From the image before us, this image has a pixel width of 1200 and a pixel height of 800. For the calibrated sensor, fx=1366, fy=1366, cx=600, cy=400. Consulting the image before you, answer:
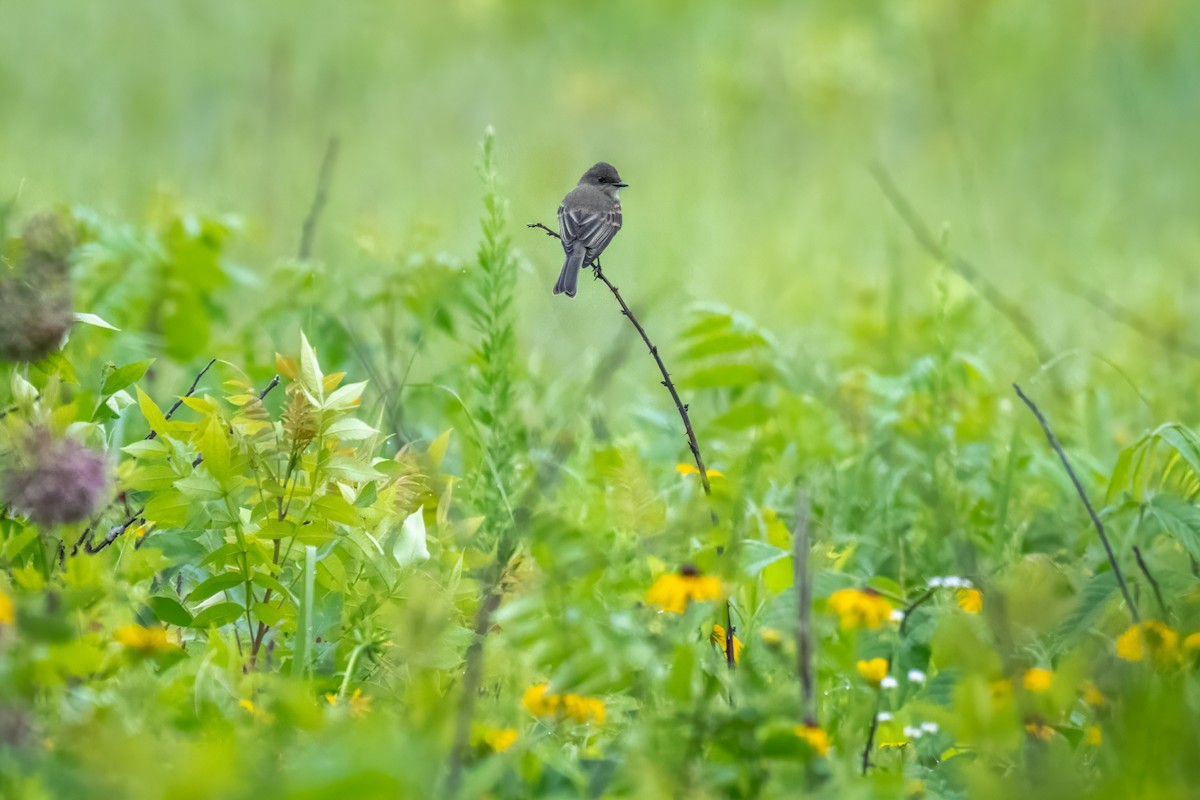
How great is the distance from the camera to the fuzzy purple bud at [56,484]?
5.04 ft

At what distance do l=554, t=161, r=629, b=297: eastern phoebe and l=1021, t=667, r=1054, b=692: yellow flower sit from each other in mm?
1222

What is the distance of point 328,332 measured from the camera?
10.9 ft

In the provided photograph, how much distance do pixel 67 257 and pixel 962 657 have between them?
1.28m

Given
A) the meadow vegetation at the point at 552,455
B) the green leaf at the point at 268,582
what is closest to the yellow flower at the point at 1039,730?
the meadow vegetation at the point at 552,455

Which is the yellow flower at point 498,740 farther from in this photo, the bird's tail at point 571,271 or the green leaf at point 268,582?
the bird's tail at point 571,271

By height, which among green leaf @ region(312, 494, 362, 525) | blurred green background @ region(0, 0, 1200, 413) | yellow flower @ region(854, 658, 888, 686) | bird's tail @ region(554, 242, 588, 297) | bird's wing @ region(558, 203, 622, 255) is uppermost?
blurred green background @ region(0, 0, 1200, 413)

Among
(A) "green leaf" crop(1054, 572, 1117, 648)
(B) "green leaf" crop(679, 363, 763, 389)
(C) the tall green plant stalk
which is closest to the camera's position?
(A) "green leaf" crop(1054, 572, 1117, 648)

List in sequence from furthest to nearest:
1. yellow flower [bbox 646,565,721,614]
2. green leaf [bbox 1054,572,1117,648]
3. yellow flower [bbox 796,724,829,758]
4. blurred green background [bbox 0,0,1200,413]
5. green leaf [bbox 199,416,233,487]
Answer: blurred green background [bbox 0,0,1200,413] < green leaf [bbox 1054,572,1117,648] < green leaf [bbox 199,416,233,487] < yellow flower [bbox 646,565,721,614] < yellow flower [bbox 796,724,829,758]

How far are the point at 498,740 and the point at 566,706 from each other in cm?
9

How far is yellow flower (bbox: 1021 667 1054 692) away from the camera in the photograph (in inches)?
61.1

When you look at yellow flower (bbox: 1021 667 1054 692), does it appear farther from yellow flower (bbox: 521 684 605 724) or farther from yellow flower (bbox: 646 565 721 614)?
yellow flower (bbox: 521 684 605 724)

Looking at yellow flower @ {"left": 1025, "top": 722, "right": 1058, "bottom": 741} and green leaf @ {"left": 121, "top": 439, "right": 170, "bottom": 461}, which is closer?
yellow flower @ {"left": 1025, "top": 722, "right": 1058, "bottom": 741}

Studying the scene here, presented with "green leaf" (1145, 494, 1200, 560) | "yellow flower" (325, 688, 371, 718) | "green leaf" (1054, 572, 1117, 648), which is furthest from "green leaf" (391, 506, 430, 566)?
"green leaf" (1145, 494, 1200, 560)

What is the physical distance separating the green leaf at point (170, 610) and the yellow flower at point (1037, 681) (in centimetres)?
111
